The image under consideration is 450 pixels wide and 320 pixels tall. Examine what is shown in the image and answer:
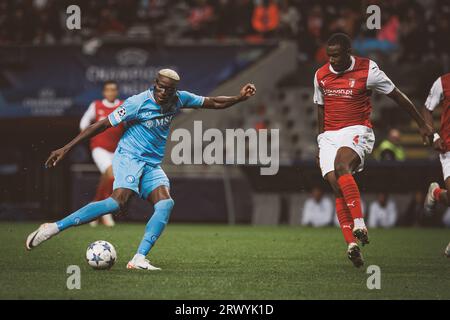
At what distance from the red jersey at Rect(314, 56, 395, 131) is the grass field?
1544 millimetres

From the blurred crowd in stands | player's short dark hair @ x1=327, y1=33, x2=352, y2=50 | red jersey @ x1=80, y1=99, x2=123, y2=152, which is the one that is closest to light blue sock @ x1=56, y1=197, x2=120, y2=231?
player's short dark hair @ x1=327, y1=33, x2=352, y2=50

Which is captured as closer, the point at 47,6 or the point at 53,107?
the point at 53,107

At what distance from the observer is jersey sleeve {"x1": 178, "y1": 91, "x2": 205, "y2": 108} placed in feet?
33.7

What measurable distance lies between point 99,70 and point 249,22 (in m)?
3.81

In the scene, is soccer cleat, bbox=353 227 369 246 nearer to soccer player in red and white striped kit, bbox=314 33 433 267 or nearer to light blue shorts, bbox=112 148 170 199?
soccer player in red and white striped kit, bbox=314 33 433 267

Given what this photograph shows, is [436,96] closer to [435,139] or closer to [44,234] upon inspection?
[435,139]

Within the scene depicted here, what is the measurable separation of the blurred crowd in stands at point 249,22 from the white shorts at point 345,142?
476 inches

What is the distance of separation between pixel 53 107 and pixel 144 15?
395cm

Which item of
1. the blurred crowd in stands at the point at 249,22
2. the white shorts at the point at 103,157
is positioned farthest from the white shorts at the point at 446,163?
the blurred crowd in stands at the point at 249,22

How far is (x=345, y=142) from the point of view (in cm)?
1051
